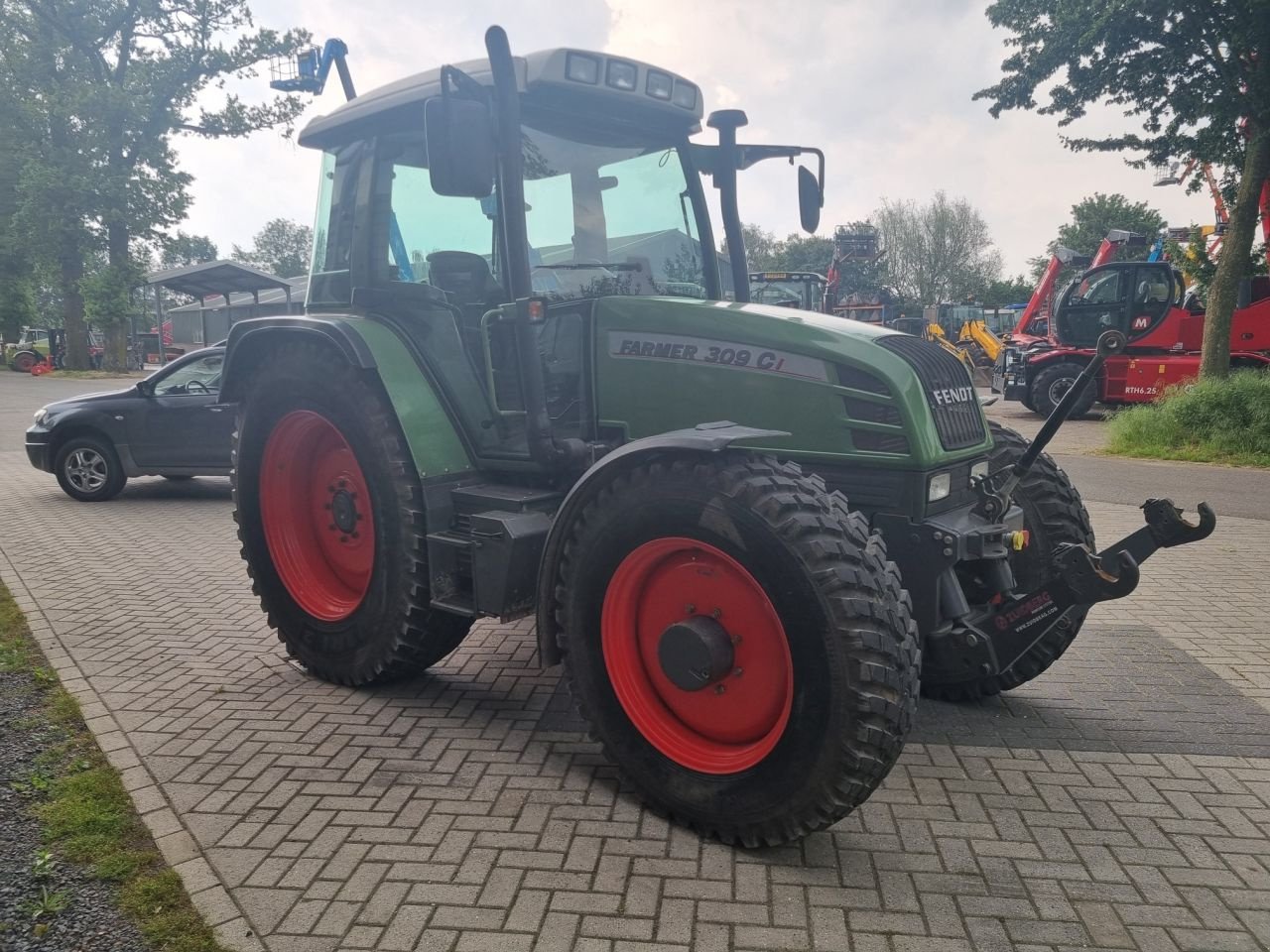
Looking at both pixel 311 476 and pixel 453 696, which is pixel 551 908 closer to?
pixel 453 696

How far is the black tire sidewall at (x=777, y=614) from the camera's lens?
2754mm

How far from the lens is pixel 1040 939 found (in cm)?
257

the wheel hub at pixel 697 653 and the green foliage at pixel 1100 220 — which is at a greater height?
the green foliage at pixel 1100 220

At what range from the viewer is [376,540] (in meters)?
4.13

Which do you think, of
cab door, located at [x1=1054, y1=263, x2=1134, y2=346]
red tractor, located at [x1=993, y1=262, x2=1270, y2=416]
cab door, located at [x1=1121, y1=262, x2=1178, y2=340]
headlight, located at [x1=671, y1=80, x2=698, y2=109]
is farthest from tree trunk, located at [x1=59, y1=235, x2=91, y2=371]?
cab door, located at [x1=1121, y1=262, x2=1178, y2=340]

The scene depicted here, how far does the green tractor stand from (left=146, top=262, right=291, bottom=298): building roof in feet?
44.9

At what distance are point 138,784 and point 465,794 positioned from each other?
1.23 meters

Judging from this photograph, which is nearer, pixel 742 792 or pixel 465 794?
pixel 742 792

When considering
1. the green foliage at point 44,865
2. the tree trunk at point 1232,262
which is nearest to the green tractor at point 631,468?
the green foliage at point 44,865

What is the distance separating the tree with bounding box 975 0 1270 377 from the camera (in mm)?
12234

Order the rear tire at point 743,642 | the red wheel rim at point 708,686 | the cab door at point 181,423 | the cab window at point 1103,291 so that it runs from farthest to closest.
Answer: the cab window at point 1103,291 → the cab door at point 181,423 → the red wheel rim at point 708,686 → the rear tire at point 743,642

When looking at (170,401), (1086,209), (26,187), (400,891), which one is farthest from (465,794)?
(1086,209)

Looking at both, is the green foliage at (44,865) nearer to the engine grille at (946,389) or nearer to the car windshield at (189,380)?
the engine grille at (946,389)

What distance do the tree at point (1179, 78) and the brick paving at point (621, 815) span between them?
10.2m
